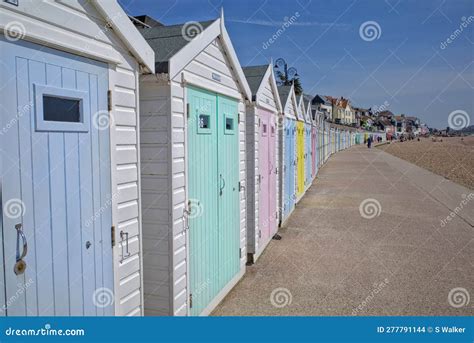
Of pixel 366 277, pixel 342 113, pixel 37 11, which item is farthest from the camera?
pixel 342 113

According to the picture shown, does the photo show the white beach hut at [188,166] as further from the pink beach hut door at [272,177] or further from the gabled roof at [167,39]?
the pink beach hut door at [272,177]

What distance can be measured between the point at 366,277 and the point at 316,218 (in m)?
3.98

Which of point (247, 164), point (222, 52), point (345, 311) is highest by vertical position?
point (222, 52)

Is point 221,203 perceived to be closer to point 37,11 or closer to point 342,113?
point 37,11

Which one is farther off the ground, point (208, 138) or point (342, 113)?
point (342, 113)

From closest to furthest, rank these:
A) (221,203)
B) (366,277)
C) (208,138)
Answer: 1. (208,138)
2. (221,203)
3. (366,277)

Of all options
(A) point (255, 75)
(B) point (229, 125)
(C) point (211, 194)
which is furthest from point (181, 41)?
(A) point (255, 75)

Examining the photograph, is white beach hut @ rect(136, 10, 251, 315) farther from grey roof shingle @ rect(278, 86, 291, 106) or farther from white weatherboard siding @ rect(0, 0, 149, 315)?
grey roof shingle @ rect(278, 86, 291, 106)

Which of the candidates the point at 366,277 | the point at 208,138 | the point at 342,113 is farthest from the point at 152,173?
the point at 342,113

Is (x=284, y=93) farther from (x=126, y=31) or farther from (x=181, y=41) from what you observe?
(x=126, y=31)

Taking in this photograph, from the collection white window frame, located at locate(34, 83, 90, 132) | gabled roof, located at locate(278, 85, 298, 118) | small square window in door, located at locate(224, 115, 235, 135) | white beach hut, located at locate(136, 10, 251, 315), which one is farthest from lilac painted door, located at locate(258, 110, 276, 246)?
white window frame, located at locate(34, 83, 90, 132)

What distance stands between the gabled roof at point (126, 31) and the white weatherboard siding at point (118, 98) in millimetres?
36

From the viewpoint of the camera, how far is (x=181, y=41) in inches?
154

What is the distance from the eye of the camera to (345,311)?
4.57 m
